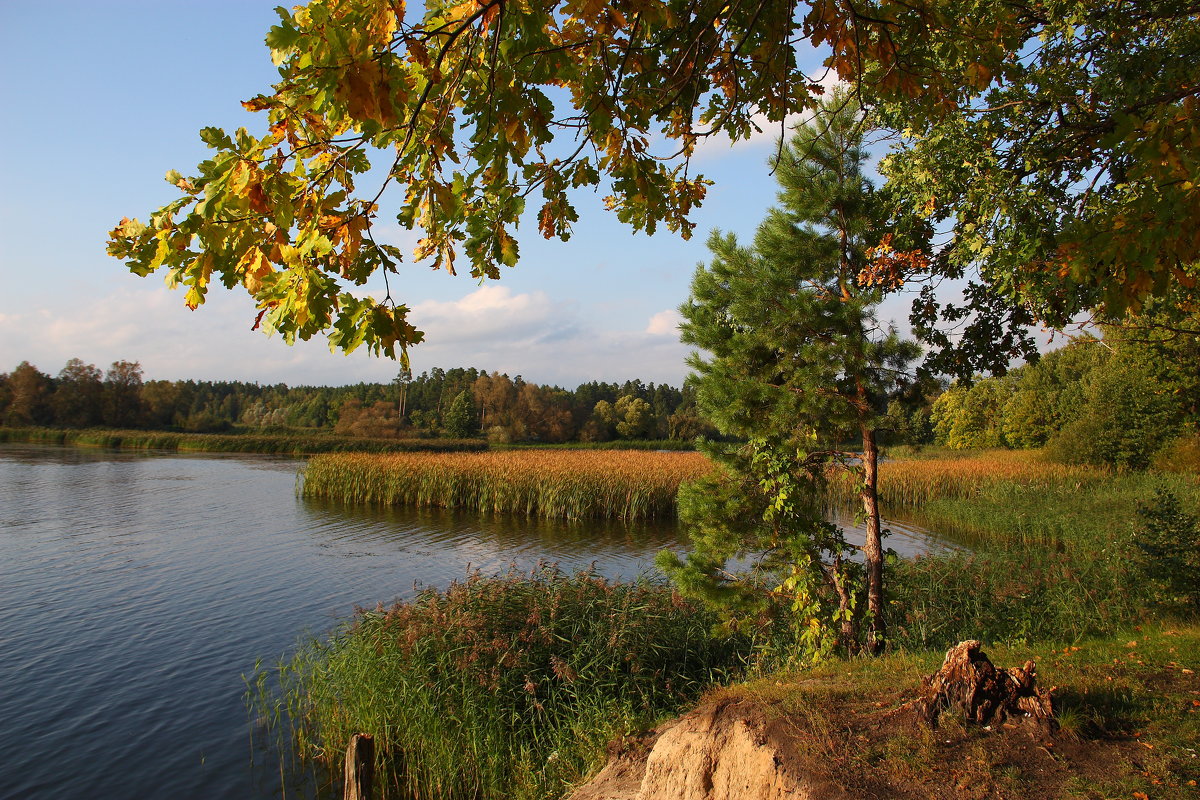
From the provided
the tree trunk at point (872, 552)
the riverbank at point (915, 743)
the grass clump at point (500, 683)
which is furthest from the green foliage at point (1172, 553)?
the grass clump at point (500, 683)

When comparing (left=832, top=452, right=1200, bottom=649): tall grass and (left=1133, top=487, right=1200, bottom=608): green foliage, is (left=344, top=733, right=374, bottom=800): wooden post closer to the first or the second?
(left=832, top=452, right=1200, bottom=649): tall grass

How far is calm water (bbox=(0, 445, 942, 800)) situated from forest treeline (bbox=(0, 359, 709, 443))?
35.7 meters

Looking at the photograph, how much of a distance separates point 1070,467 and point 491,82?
2830 cm

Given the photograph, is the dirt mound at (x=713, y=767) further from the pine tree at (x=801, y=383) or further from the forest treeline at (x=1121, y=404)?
A: the forest treeline at (x=1121, y=404)

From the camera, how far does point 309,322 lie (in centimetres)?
219

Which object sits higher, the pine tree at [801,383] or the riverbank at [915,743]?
the pine tree at [801,383]

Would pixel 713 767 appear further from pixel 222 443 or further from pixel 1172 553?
pixel 222 443

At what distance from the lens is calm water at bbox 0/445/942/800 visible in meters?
6.24

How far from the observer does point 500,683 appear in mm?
5988

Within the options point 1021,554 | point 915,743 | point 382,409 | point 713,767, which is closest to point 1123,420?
point 1021,554

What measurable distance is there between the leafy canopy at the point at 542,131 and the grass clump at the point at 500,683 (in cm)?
406

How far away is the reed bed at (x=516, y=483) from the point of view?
2027 cm

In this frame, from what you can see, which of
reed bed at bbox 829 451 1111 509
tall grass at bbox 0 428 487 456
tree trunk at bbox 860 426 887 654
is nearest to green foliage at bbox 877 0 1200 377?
tree trunk at bbox 860 426 887 654

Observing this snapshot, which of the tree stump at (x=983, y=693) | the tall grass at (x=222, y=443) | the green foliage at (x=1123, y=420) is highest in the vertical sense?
the green foliage at (x=1123, y=420)
